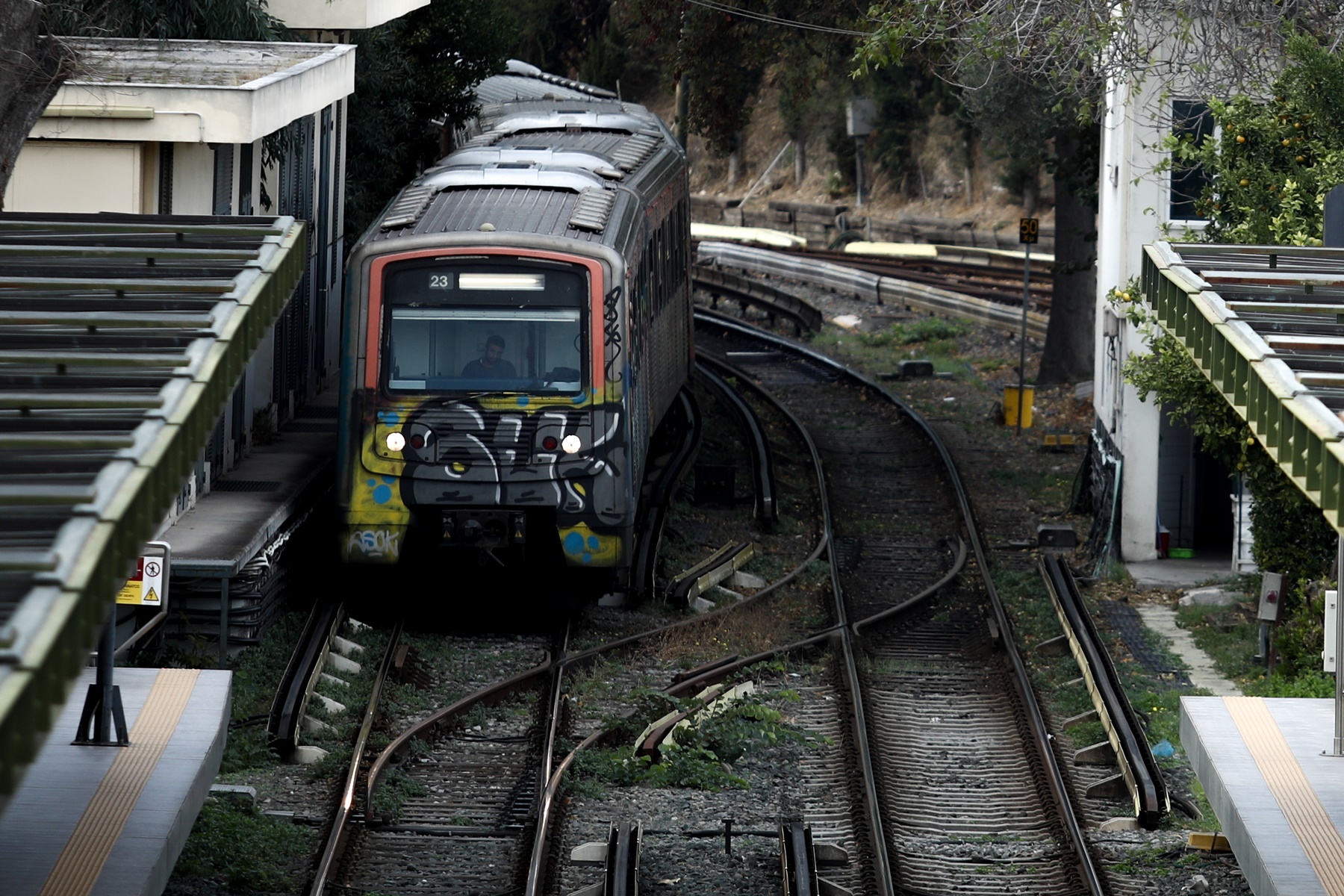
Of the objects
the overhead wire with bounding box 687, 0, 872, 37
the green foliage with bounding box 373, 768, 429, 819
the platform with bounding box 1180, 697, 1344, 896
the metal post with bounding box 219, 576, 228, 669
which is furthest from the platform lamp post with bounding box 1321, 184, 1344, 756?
the overhead wire with bounding box 687, 0, 872, 37

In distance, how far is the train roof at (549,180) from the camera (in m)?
14.1

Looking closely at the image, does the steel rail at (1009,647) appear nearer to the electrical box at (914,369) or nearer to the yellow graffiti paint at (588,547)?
the electrical box at (914,369)

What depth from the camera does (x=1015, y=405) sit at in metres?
24.2

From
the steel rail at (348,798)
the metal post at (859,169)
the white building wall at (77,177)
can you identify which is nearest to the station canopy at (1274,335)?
the steel rail at (348,798)

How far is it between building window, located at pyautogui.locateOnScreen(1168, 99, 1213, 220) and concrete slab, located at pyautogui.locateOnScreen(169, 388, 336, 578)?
873 cm

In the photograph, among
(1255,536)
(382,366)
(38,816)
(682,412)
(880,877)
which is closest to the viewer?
(38,816)

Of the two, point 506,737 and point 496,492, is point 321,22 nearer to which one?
point 496,492

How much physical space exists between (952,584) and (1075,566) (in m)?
1.75

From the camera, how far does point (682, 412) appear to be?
74.2 ft

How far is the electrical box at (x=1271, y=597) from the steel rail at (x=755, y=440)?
5.83 meters

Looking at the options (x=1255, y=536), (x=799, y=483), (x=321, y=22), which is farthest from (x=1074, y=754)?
(x=321, y=22)

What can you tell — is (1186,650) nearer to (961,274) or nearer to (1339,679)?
(1339,679)

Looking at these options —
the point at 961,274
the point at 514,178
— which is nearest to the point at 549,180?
the point at 514,178

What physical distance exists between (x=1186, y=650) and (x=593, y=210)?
240 inches
